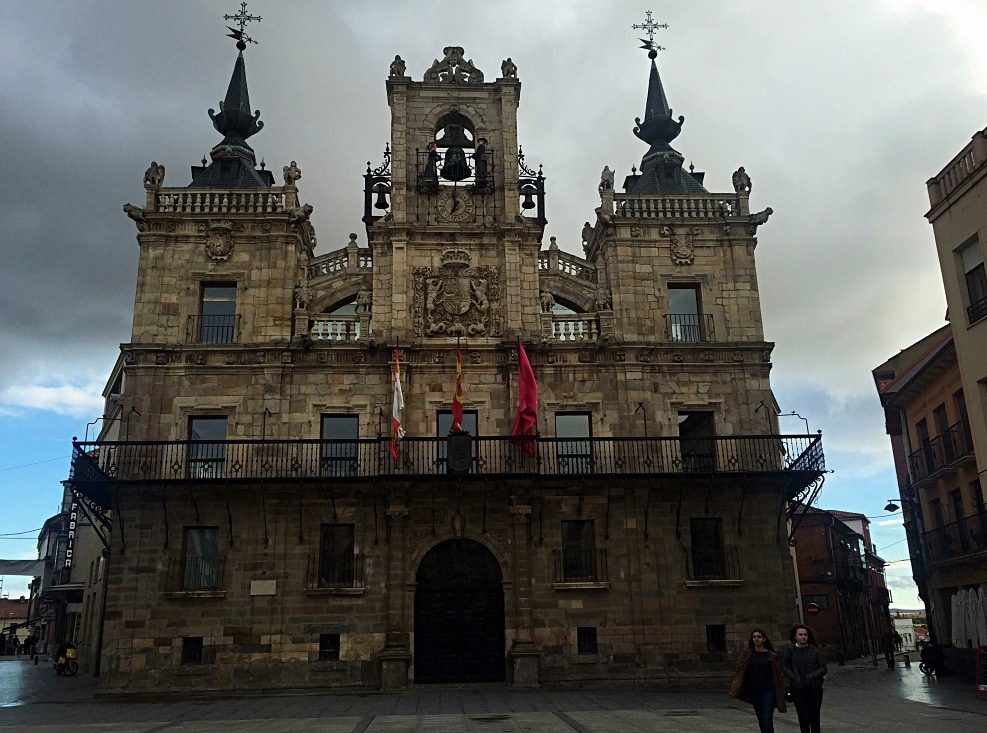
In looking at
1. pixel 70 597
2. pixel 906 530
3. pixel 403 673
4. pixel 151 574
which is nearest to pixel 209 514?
pixel 151 574

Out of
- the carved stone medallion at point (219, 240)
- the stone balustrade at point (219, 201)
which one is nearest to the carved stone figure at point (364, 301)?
the stone balustrade at point (219, 201)

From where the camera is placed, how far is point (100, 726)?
679 inches

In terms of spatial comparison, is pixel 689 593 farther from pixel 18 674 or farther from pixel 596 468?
pixel 18 674

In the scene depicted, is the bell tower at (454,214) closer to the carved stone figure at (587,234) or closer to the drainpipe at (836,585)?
the carved stone figure at (587,234)

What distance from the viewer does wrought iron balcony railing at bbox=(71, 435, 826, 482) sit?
25297 mm

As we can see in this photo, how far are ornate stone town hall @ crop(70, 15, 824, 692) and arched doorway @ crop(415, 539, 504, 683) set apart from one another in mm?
65

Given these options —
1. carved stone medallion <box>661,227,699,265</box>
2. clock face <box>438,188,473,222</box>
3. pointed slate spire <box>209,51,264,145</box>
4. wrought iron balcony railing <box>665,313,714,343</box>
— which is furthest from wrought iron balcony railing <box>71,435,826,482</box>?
pointed slate spire <box>209,51,264,145</box>

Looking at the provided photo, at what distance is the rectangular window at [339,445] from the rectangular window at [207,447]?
2983 mm

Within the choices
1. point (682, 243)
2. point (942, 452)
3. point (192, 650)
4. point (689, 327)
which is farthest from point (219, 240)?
point (942, 452)

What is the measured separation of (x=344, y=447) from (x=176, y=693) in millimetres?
8070

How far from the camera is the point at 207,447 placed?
2608 centimetres

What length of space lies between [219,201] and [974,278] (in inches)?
885

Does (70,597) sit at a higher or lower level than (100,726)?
higher

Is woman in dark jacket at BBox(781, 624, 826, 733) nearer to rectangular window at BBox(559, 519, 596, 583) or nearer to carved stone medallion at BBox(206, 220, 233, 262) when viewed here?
rectangular window at BBox(559, 519, 596, 583)
